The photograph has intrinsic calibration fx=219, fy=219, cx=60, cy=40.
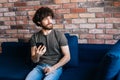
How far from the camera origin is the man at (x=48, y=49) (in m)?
2.31

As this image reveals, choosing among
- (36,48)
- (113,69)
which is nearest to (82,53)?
(36,48)

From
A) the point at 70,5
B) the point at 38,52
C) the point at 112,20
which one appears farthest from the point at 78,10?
the point at 38,52

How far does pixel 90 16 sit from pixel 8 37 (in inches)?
51.0

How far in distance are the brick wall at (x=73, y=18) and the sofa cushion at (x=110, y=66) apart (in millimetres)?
914

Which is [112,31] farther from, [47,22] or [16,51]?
[16,51]

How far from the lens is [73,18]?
285 centimetres

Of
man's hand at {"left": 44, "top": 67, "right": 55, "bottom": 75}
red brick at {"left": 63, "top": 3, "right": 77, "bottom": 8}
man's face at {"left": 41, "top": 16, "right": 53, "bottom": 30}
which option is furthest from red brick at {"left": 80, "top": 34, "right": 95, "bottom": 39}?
man's hand at {"left": 44, "top": 67, "right": 55, "bottom": 75}

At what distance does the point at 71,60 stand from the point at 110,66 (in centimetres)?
86

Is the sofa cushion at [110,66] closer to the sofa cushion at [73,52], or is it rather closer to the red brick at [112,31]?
the sofa cushion at [73,52]

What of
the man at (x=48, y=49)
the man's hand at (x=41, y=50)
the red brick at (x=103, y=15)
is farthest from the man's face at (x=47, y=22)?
A: the red brick at (x=103, y=15)

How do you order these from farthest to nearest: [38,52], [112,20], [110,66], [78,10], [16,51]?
1. [16,51]
2. [78,10]
3. [112,20]
4. [38,52]
5. [110,66]

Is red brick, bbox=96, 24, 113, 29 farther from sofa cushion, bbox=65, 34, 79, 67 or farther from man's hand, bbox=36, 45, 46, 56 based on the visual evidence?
man's hand, bbox=36, 45, 46, 56

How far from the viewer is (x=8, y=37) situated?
3.28 metres

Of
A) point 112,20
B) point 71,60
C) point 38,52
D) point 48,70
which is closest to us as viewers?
point 48,70
